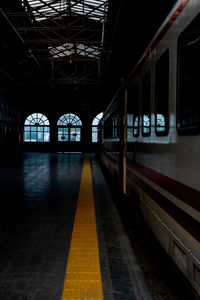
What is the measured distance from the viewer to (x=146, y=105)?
17.1 feet

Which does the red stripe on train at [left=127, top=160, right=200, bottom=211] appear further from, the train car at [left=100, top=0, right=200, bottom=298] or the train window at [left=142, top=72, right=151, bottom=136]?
the train window at [left=142, top=72, right=151, bottom=136]

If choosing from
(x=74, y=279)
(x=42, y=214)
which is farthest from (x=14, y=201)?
(x=74, y=279)

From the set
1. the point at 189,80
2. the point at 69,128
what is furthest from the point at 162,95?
the point at 69,128

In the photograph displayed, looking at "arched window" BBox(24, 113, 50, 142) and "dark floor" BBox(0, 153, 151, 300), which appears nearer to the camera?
"dark floor" BBox(0, 153, 151, 300)

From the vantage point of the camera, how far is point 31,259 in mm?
4242

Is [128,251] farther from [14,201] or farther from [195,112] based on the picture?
[14,201]

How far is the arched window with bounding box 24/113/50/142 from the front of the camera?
1590 inches

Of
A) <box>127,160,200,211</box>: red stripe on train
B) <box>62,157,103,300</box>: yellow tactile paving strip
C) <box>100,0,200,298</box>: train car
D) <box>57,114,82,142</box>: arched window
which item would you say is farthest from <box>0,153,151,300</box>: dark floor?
<box>57,114,82,142</box>: arched window

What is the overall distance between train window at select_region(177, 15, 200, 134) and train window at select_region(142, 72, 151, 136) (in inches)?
64.7

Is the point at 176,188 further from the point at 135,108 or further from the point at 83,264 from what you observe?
the point at 135,108

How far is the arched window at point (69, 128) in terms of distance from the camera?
40.5m

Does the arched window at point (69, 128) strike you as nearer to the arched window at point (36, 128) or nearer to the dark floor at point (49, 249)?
the arched window at point (36, 128)

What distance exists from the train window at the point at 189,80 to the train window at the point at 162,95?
1.64 ft

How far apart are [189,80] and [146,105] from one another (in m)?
2.20
